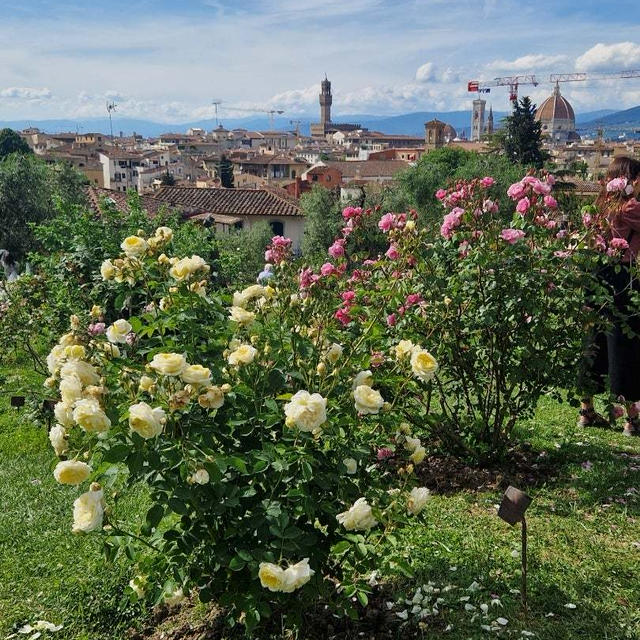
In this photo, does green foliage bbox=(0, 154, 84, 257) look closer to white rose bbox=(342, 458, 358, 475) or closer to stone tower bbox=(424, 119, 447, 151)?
white rose bbox=(342, 458, 358, 475)

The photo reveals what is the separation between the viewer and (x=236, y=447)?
6.56 ft

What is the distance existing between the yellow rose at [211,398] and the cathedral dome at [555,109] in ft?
505

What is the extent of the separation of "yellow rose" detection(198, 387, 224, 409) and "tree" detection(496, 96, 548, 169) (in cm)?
3854

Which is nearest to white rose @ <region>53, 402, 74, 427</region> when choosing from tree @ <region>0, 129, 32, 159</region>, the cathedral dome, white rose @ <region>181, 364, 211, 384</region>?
white rose @ <region>181, 364, 211, 384</region>

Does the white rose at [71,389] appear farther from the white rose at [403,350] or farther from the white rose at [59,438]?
the white rose at [403,350]

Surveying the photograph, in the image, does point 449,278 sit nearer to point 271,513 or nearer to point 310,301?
point 310,301

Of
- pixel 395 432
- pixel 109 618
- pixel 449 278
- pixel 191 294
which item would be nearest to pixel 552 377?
pixel 449 278

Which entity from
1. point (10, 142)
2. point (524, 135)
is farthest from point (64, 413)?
point (10, 142)

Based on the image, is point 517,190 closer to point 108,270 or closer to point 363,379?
point 363,379

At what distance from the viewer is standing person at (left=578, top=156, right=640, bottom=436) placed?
3.74 m

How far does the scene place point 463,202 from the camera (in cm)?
338

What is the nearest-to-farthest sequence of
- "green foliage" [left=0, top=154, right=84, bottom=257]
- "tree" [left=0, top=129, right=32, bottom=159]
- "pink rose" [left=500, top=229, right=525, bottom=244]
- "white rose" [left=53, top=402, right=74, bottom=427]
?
"white rose" [left=53, top=402, right=74, bottom=427], "pink rose" [left=500, top=229, right=525, bottom=244], "green foliage" [left=0, top=154, right=84, bottom=257], "tree" [left=0, top=129, right=32, bottom=159]

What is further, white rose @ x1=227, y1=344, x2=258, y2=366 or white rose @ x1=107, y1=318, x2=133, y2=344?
white rose @ x1=107, y1=318, x2=133, y2=344

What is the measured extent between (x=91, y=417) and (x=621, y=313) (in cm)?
303
